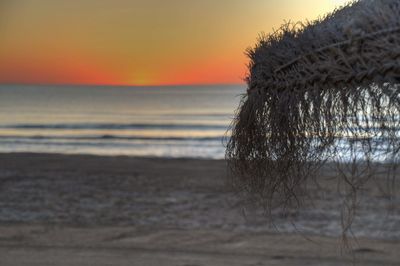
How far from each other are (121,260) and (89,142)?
19.9m

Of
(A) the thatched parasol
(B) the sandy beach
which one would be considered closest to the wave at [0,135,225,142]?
(B) the sandy beach

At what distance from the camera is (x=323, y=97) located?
5.72 ft

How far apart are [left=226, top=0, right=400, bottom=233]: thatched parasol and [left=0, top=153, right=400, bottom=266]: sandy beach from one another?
3401 millimetres

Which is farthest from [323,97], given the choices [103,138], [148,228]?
[103,138]

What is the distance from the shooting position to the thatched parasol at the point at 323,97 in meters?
1.56

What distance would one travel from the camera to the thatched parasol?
61.4 inches

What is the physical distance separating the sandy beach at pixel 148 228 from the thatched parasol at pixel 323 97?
3401 millimetres

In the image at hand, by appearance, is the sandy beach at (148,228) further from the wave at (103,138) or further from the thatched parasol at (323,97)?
the wave at (103,138)

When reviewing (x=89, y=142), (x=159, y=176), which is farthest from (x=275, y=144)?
(x=89, y=142)

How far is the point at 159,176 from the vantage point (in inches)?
532

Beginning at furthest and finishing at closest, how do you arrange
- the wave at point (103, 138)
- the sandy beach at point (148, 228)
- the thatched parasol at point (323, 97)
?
1. the wave at point (103, 138)
2. the sandy beach at point (148, 228)
3. the thatched parasol at point (323, 97)

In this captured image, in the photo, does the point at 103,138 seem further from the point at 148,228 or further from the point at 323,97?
the point at 323,97

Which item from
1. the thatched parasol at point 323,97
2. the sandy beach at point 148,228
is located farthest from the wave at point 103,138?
the thatched parasol at point 323,97

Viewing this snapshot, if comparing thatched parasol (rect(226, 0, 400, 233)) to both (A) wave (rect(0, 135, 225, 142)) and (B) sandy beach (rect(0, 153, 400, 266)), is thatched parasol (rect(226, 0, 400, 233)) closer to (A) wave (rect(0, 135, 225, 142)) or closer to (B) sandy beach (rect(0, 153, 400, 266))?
(B) sandy beach (rect(0, 153, 400, 266))
